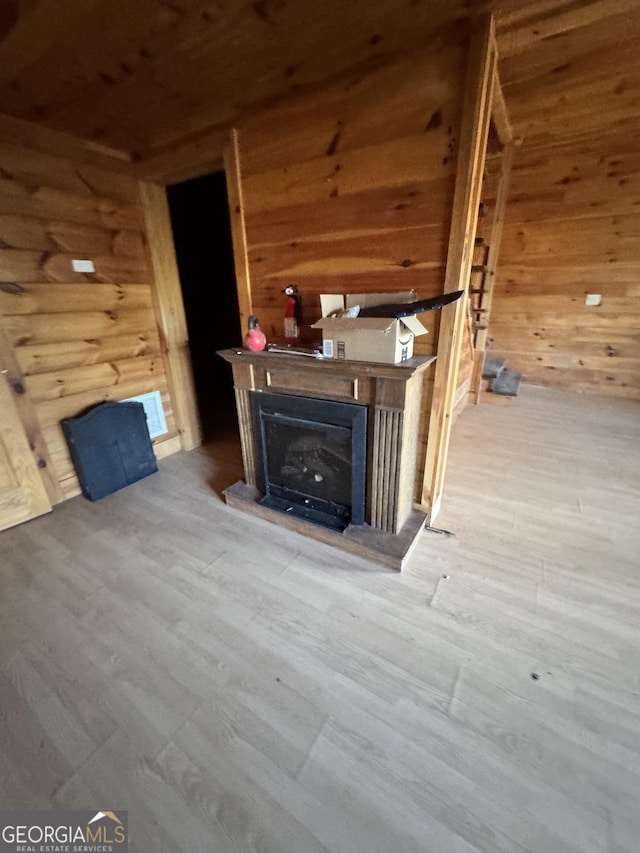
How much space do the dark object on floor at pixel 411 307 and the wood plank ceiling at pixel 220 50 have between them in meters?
0.91

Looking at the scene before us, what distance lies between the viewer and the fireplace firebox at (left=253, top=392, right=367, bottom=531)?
1.66m

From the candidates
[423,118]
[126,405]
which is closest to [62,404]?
[126,405]

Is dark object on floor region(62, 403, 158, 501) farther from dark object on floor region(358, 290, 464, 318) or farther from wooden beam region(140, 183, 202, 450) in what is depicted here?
dark object on floor region(358, 290, 464, 318)

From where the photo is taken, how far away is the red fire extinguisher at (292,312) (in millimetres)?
1806

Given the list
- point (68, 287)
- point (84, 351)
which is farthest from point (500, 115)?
point (84, 351)

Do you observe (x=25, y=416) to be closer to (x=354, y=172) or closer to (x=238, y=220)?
(x=238, y=220)

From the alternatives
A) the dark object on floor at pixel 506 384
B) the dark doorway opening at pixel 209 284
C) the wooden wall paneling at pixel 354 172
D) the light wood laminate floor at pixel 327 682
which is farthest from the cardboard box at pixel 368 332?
the dark object on floor at pixel 506 384

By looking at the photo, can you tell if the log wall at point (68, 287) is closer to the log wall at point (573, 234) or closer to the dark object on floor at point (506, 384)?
the log wall at point (573, 234)

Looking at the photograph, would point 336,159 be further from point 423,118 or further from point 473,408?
point 473,408

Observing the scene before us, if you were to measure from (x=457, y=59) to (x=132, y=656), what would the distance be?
2514mm

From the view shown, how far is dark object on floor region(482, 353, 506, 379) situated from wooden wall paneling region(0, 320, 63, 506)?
13.2 ft

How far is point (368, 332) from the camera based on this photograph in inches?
57.6

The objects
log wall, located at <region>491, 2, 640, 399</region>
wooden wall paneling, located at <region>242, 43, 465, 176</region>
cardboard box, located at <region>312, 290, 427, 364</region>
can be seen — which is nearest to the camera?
wooden wall paneling, located at <region>242, 43, 465, 176</region>

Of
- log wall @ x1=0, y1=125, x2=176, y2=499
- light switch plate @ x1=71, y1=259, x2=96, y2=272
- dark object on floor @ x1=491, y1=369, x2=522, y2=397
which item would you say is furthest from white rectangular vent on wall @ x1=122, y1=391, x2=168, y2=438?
dark object on floor @ x1=491, y1=369, x2=522, y2=397
